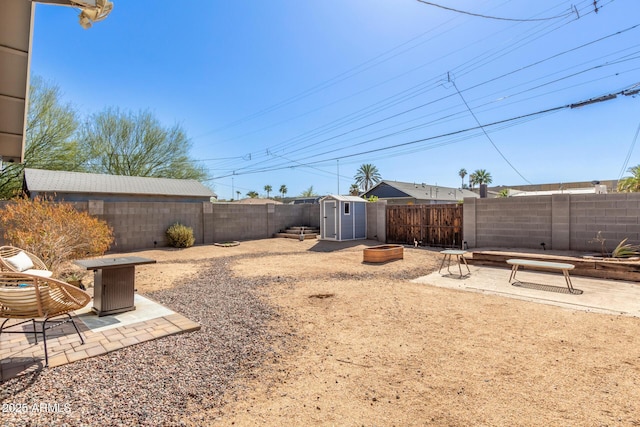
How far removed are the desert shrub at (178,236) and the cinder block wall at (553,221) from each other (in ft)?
35.2

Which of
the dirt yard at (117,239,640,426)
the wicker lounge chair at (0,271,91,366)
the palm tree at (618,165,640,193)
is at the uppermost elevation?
the palm tree at (618,165,640,193)

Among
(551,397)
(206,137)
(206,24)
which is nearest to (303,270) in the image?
(551,397)

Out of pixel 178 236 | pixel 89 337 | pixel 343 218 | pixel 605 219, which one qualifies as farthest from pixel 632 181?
pixel 178 236

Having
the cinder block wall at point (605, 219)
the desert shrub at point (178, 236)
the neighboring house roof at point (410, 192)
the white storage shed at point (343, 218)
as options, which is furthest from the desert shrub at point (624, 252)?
the neighboring house roof at point (410, 192)

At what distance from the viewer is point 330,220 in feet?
46.9

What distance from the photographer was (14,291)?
9.07 ft

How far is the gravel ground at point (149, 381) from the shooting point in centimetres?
213

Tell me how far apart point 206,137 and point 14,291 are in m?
27.1

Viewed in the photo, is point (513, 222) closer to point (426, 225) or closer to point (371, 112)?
point (426, 225)

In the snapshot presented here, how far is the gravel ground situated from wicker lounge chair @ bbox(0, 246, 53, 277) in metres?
1.49

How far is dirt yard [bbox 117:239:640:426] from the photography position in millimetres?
2250

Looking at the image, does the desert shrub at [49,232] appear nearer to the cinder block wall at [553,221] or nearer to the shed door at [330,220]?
the shed door at [330,220]

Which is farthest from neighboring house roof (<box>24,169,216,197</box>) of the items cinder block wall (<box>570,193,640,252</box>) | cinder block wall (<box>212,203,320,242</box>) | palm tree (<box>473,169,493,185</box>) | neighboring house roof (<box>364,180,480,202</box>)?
palm tree (<box>473,169,493,185</box>)

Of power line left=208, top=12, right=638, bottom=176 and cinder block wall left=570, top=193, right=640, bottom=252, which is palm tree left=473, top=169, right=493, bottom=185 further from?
cinder block wall left=570, top=193, right=640, bottom=252
